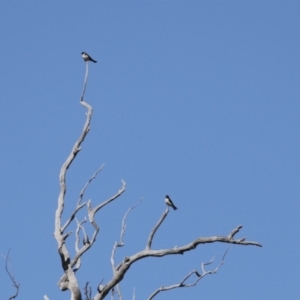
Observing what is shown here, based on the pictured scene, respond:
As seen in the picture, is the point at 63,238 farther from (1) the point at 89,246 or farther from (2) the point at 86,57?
(2) the point at 86,57

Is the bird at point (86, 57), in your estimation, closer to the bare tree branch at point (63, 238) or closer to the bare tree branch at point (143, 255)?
the bare tree branch at point (63, 238)

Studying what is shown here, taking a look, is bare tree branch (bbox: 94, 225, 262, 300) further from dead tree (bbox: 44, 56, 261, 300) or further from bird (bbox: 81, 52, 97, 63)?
bird (bbox: 81, 52, 97, 63)

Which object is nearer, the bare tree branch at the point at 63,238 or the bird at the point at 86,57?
the bare tree branch at the point at 63,238

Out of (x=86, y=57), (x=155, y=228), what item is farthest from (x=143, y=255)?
(x=86, y=57)

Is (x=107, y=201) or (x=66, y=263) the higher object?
(x=107, y=201)

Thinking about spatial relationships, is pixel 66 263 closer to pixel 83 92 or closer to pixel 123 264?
pixel 123 264

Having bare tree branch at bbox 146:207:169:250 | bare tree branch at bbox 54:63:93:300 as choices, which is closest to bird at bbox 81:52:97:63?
bare tree branch at bbox 54:63:93:300

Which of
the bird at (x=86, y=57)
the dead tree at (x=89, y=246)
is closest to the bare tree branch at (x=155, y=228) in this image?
the dead tree at (x=89, y=246)

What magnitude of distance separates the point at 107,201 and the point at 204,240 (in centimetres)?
126

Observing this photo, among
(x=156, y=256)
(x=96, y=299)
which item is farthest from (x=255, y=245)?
(x=96, y=299)

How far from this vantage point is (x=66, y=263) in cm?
626

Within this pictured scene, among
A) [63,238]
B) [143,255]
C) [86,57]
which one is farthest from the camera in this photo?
[86,57]

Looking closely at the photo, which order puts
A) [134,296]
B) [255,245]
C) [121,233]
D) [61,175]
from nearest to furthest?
[255,245] < [61,175] < [121,233] < [134,296]

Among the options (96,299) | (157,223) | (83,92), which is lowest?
(96,299)
